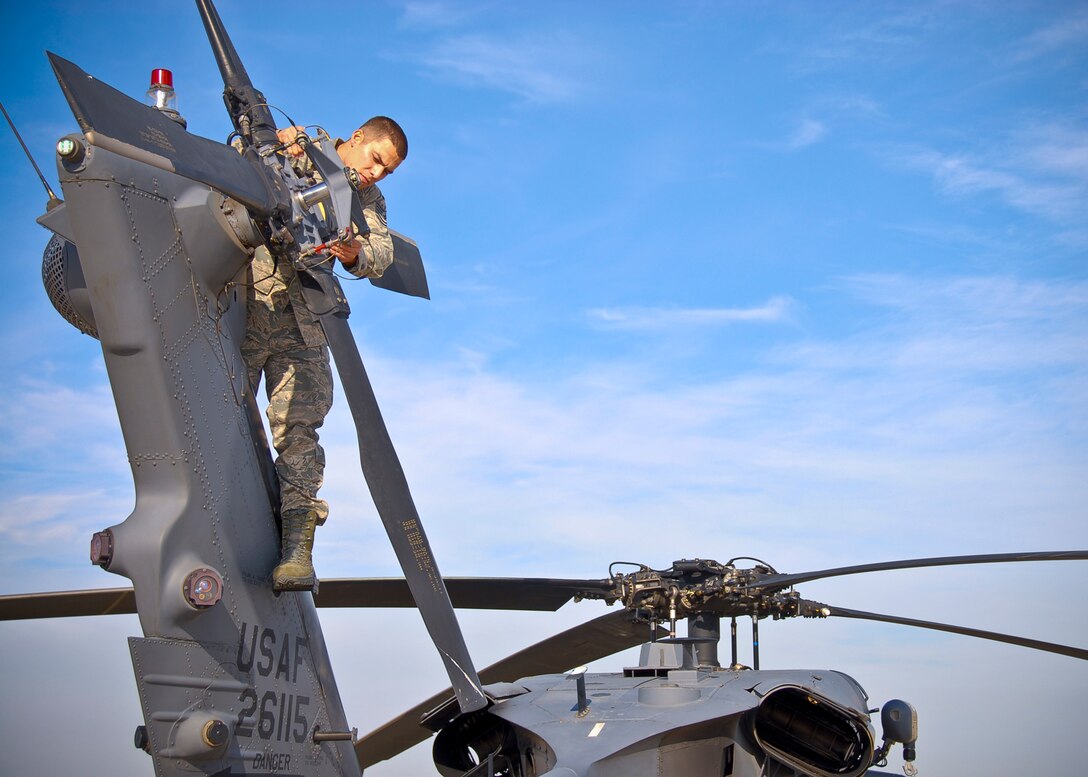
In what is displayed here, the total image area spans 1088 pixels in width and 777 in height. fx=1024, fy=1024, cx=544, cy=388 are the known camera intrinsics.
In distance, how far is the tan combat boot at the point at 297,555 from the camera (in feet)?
17.3

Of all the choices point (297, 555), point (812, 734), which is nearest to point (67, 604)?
point (297, 555)

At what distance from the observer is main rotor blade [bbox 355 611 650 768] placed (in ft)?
28.5

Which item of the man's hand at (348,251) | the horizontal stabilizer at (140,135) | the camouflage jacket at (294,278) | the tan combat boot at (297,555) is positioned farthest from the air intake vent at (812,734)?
the horizontal stabilizer at (140,135)

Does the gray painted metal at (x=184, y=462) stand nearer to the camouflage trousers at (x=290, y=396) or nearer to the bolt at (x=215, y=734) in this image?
the bolt at (x=215, y=734)

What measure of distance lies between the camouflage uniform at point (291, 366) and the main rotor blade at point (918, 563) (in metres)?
4.92

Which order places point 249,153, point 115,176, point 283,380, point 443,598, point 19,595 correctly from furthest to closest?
1. point 19,595
2. point 283,380
3. point 443,598
4. point 249,153
5. point 115,176

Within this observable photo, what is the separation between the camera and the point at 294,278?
540cm

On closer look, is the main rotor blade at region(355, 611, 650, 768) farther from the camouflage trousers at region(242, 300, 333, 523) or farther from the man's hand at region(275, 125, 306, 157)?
the man's hand at region(275, 125, 306, 157)

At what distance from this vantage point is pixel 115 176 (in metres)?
4.34

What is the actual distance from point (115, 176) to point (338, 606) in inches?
185

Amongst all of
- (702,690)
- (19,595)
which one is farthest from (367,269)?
(702,690)

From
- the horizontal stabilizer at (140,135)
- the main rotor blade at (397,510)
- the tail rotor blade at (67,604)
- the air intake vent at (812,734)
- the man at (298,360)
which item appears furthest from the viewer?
the air intake vent at (812,734)

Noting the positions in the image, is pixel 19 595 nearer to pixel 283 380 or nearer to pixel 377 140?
pixel 283 380

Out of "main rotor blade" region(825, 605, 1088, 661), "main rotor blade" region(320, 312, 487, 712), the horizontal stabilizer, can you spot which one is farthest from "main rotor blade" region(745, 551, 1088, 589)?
the horizontal stabilizer
